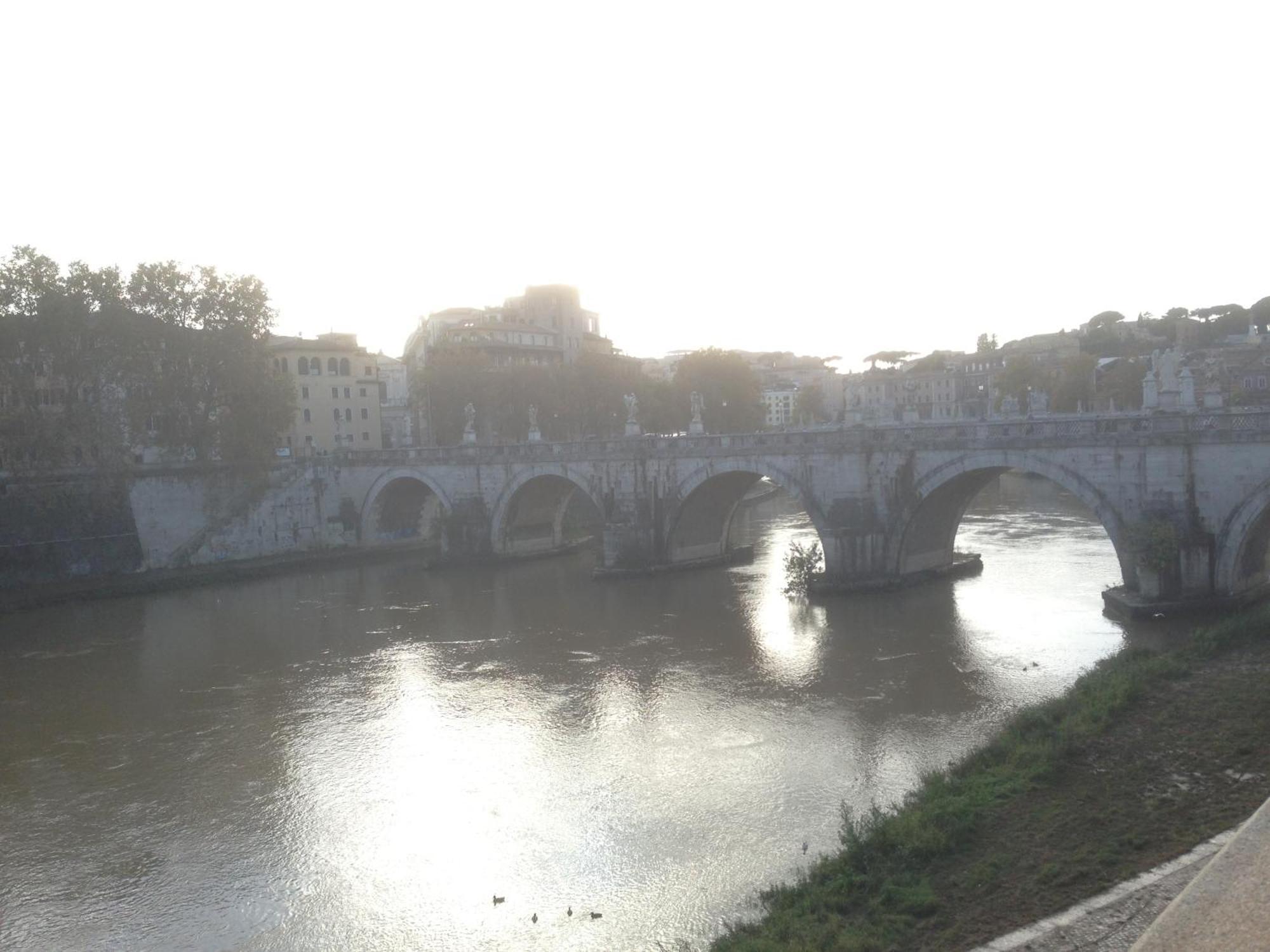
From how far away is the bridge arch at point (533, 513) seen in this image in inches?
1420

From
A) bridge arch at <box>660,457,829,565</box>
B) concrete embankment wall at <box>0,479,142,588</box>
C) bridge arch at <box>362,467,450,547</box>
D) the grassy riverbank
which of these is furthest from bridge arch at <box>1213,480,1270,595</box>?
concrete embankment wall at <box>0,479,142,588</box>

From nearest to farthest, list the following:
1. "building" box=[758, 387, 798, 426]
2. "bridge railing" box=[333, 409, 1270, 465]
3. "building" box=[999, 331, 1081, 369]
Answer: "bridge railing" box=[333, 409, 1270, 465] → "building" box=[999, 331, 1081, 369] → "building" box=[758, 387, 798, 426]

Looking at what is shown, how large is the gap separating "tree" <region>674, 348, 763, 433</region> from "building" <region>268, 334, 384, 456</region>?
16487mm

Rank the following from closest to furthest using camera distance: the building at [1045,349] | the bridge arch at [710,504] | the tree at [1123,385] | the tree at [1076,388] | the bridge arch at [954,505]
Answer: the bridge arch at [954,505]
the bridge arch at [710,504]
the tree at [1123,385]
the tree at [1076,388]
the building at [1045,349]

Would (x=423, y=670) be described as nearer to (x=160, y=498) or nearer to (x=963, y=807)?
(x=963, y=807)

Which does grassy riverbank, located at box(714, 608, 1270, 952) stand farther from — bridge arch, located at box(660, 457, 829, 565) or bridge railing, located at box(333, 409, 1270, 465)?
bridge arch, located at box(660, 457, 829, 565)

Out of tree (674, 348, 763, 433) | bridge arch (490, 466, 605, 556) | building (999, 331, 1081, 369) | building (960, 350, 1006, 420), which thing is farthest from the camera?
building (960, 350, 1006, 420)

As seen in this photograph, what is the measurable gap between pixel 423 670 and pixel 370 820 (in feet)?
27.1

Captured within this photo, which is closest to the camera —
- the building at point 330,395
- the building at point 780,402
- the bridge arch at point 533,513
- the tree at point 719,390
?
the bridge arch at point 533,513

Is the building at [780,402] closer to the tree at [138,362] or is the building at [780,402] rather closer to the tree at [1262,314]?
the tree at [1262,314]

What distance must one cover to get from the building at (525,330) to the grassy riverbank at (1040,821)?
Result: 4776cm

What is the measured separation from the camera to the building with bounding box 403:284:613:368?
60281 millimetres

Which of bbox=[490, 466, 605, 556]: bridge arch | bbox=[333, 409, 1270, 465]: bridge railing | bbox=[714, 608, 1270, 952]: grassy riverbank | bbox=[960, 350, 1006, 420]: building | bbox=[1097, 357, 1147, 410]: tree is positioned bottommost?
bbox=[714, 608, 1270, 952]: grassy riverbank

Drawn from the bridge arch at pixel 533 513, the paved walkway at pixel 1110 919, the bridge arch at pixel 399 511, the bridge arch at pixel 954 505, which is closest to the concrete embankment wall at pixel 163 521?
the bridge arch at pixel 399 511
